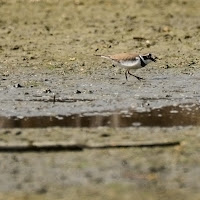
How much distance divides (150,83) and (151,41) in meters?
3.05

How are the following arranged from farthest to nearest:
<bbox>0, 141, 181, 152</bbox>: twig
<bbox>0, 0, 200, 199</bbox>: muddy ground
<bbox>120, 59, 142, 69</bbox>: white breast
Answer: <bbox>120, 59, 142, 69</bbox>: white breast, <bbox>0, 141, 181, 152</bbox>: twig, <bbox>0, 0, 200, 199</bbox>: muddy ground

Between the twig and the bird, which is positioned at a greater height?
the twig

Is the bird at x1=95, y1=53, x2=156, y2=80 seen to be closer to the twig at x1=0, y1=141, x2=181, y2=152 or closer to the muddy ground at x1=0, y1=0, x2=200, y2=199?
the muddy ground at x1=0, y1=0, x2=200, y2=199

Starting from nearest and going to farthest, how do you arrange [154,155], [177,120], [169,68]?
1. [154,155]
2. [177,120]
3. [169,68]

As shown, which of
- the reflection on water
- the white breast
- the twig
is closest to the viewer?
the twig

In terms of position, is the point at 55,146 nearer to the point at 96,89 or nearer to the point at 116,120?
the point at 116,120

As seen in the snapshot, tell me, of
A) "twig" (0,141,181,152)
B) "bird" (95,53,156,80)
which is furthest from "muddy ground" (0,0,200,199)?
"bird" (95,53,156,80)

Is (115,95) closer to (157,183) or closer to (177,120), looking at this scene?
(177,120)

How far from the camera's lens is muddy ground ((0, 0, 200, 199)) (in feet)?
24.5

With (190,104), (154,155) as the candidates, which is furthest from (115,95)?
(154,155)

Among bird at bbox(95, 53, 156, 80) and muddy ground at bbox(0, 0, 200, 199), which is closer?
muddy ground at bbox(0, 0, 200, 199)

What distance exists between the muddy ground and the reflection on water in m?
0.26

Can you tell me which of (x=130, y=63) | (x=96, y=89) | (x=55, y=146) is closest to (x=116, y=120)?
(x=55, y=146)

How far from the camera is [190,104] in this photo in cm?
1117
